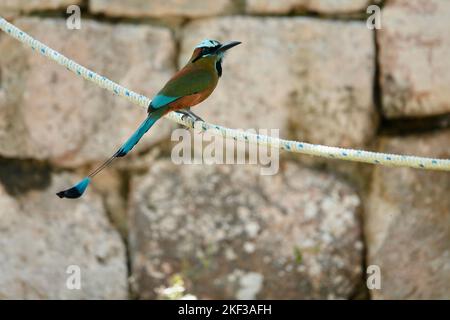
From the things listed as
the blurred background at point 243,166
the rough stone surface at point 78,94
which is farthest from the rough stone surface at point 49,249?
the rough stone surface at point 78,94

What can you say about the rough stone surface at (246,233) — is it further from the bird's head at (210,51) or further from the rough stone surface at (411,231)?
the bird's head at (210,51)

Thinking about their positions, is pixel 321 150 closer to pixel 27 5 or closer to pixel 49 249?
pixel 49 249

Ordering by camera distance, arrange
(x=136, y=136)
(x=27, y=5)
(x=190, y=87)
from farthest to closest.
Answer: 1. (x=27, y=5)
2. (x=190, y=87)
3. (x=136, y=136)

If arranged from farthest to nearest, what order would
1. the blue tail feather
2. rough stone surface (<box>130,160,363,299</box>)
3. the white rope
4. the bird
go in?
rough stone surface (<box>130,160,363,299</box>) < the bird < the blue tail feather < the white rope

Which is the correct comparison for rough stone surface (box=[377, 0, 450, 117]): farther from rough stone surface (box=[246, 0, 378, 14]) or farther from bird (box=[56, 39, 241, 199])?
bird (box=[56, 39, 241, 199])

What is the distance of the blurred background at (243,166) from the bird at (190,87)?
0.54 m

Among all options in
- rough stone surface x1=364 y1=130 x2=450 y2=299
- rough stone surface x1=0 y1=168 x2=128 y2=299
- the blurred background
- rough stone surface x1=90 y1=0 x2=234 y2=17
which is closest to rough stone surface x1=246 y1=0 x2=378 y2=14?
the blurred background

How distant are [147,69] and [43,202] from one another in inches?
28.1

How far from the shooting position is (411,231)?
13.6 feet

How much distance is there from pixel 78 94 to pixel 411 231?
1.52 meters

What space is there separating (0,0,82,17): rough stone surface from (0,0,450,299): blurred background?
16 mm

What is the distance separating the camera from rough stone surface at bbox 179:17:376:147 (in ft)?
13.5

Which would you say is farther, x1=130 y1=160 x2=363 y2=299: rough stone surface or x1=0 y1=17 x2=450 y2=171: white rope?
x1=130 y1=160 x2=363 y2=299: rough stone surface

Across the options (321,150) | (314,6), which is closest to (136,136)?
(321,150)
